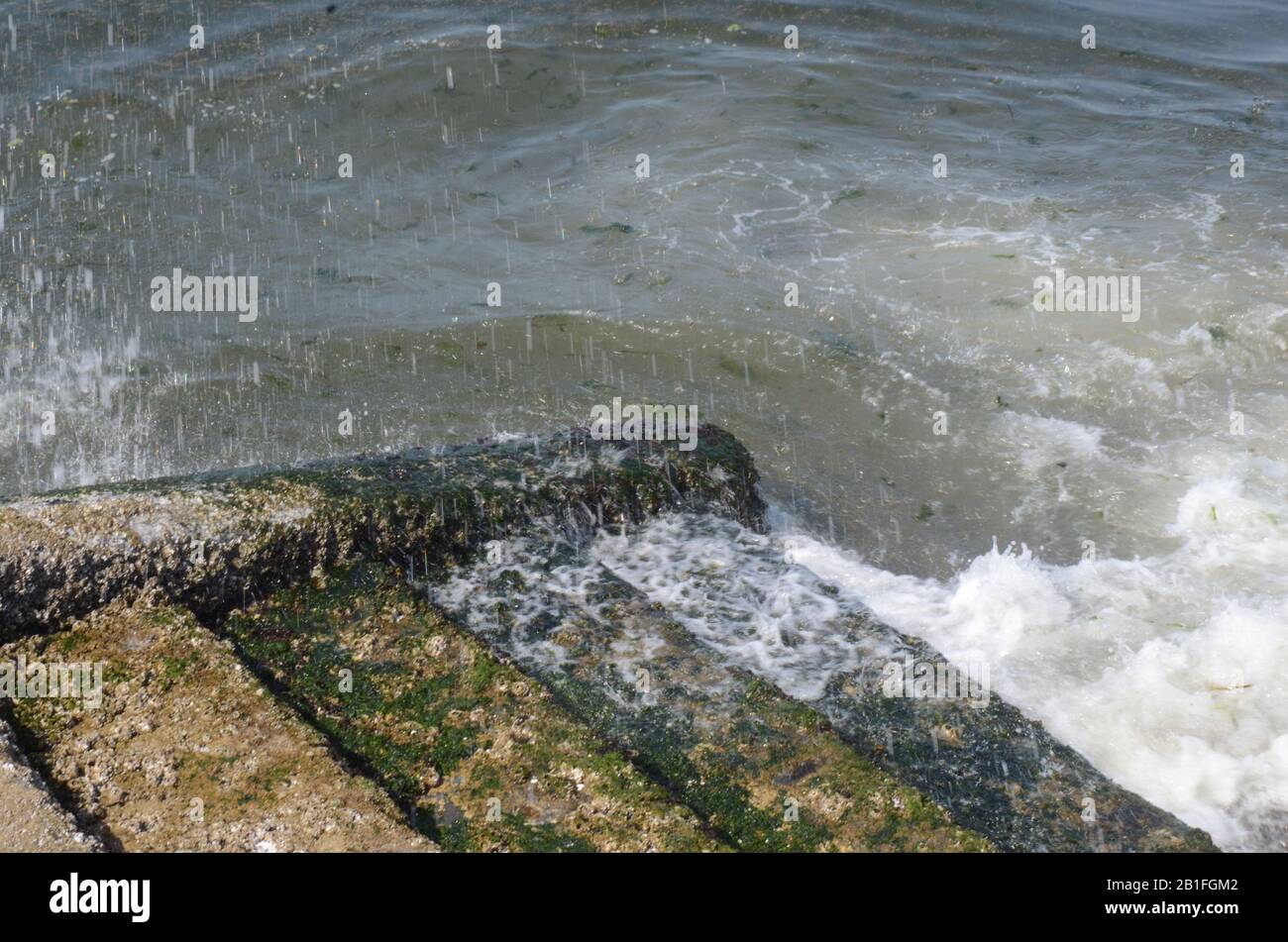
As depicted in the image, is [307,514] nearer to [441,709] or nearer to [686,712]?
[441,709]

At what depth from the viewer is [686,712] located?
3.81m

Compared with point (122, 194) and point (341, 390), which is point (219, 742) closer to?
point (341, 390)

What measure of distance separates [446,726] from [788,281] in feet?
19.4

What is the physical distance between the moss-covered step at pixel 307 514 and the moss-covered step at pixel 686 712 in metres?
0.22

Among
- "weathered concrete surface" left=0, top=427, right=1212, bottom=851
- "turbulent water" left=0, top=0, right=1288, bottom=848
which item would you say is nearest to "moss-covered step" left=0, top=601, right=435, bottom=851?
"weathered concrete surface" left=0, top=427, right=1212, bottom=851

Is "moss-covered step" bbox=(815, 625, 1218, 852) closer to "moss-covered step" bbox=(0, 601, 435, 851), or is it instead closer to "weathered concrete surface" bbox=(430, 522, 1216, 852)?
"weathered concrete surface" bbox=(430, 522, 1216, 852)

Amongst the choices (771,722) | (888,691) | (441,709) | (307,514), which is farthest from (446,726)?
(888,691)

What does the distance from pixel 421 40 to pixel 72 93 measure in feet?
11.9

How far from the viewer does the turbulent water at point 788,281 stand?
5562mm

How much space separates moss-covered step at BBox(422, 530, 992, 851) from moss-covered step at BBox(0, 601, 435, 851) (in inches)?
32.6

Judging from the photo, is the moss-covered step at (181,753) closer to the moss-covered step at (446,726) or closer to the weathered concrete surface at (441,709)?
the weathered concrete surface at (441,709)

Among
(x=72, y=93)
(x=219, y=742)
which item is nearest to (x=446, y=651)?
(x=219, y=742)

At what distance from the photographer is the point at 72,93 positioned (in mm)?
12172

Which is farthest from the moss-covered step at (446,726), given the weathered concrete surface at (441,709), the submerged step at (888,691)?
the submerged step at (888,691)
